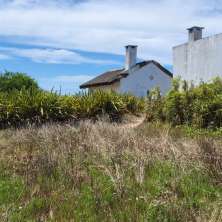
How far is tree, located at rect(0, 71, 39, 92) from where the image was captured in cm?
2735

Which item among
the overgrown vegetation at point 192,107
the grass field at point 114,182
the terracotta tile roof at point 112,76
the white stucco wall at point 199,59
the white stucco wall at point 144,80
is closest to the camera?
the grass field at point 114,182

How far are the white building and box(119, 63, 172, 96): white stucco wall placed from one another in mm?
15324

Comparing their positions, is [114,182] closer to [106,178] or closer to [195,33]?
[106,178]

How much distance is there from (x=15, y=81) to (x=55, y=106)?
767 centimetres

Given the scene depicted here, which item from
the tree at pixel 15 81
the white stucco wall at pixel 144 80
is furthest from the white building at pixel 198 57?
the white stucco wall at pixel 144 80

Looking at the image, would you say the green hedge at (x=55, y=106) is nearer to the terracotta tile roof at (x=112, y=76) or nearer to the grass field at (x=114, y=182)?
the grass field at (x=114, y=182)

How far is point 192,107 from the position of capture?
1872 cm

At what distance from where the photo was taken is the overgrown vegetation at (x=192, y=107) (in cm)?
1803

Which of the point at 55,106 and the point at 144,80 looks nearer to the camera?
the point at 55,106

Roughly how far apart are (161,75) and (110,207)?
130 feet

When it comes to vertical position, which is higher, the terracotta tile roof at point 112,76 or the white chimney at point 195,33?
the white chimney at point 195,33

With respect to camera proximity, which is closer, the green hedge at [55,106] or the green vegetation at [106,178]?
the green vegetation at [106,178]

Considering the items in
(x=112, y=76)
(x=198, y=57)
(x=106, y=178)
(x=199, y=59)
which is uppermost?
(x=198, y=57)

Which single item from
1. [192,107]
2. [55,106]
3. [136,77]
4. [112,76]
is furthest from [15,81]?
[112,76]
